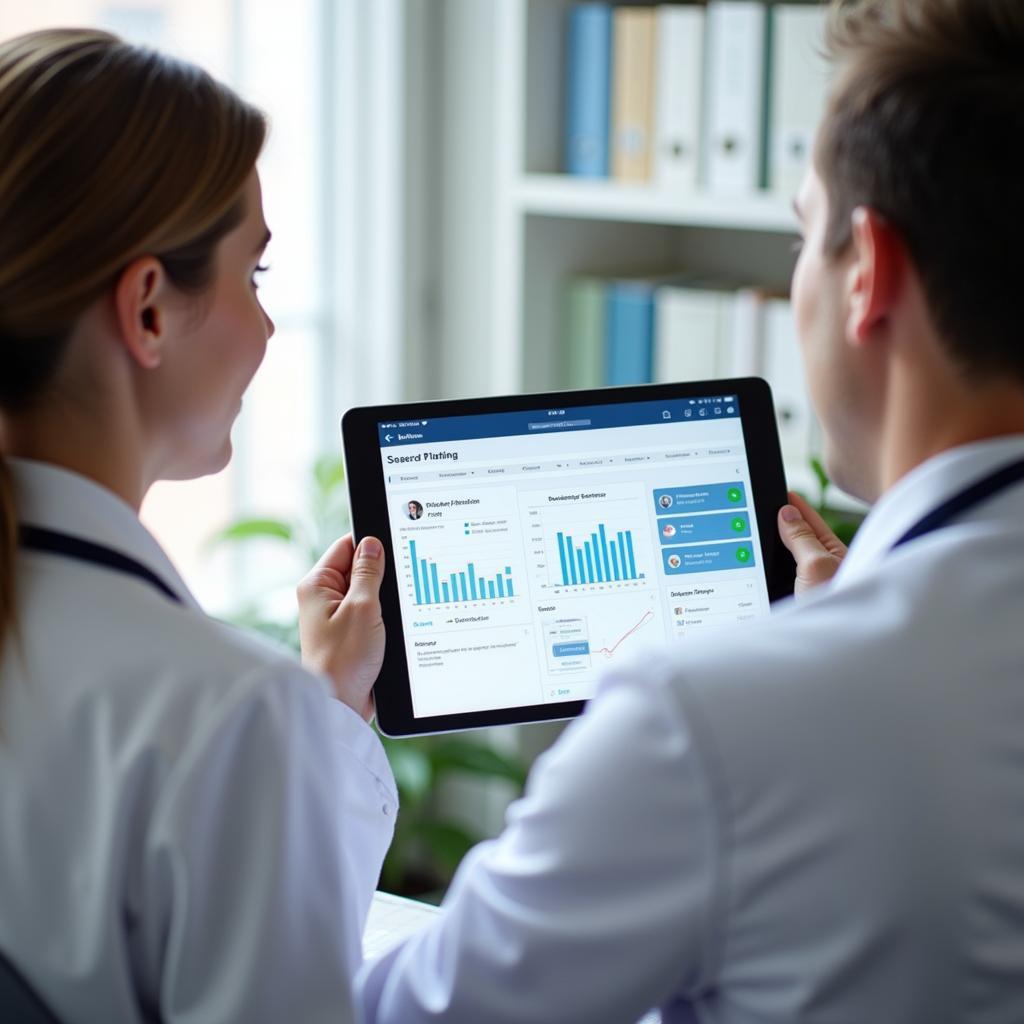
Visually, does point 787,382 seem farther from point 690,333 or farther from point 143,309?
point 143,309

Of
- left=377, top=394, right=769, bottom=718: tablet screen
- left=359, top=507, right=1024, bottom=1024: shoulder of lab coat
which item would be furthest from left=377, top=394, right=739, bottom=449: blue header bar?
left=359, top=507, right=1024, bottom=1024: shoulder of lab coat

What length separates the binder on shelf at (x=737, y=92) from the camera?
2.30 meters

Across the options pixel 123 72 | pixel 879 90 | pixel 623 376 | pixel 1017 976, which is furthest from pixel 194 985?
pixel 623 376

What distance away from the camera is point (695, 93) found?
238 centimetres

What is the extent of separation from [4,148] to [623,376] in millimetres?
1774

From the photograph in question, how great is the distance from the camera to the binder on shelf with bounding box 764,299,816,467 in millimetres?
2369

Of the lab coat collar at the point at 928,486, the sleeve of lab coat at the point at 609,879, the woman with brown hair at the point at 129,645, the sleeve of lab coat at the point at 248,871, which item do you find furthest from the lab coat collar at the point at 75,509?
the lab coat collar at the point at 928,486

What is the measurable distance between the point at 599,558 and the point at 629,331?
4.29 feet

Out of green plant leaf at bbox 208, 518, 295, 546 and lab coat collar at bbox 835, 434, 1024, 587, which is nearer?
lab coat collar at bbox 835, 434, 1024, 587

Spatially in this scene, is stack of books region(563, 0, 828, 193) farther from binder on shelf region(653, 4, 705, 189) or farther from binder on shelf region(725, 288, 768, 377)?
binder on shelf region(725, 288, 768, 377)

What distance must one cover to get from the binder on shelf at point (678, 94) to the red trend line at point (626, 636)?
1.22 m

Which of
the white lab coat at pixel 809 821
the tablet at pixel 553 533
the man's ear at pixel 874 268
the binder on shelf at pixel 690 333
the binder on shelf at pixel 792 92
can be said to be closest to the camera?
the white lab coat at pixel 809 821

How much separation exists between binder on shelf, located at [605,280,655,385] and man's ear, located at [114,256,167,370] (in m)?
1.63

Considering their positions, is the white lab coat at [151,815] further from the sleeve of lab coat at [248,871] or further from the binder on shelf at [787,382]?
the binder on shelf at [787,382]
